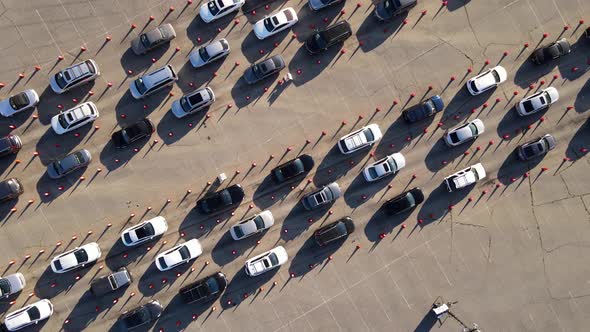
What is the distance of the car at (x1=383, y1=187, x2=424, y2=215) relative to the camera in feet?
158

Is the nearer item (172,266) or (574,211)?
(172,266)

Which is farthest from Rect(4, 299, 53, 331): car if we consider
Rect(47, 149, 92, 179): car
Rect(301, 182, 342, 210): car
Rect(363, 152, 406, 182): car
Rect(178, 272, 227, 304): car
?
Rect(363, 152, 406, 182): car

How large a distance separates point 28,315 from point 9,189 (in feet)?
37.5

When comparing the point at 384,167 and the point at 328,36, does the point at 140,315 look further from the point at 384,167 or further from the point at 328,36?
the point at 328,36

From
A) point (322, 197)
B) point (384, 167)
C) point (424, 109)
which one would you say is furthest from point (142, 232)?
point (424, 109)

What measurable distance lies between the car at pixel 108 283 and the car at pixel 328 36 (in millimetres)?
27416

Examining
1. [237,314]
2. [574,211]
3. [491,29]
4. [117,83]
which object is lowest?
[574,211]

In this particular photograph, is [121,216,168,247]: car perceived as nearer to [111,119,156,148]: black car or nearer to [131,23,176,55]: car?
[111,119,156,148]: black car

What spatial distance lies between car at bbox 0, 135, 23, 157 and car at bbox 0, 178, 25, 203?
254cm

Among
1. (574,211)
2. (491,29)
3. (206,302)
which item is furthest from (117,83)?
(574,211)

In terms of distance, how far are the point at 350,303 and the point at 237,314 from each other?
35.7ft

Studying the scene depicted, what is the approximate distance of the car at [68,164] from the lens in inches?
1818

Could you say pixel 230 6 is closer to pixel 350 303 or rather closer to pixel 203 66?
pixel 203 66

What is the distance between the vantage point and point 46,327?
47.1 m
